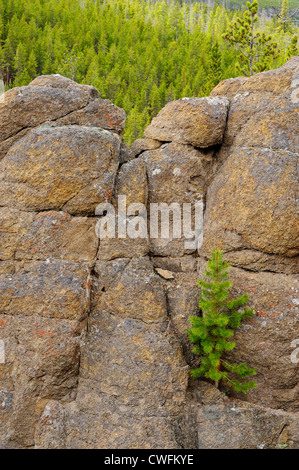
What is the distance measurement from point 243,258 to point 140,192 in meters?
3.53

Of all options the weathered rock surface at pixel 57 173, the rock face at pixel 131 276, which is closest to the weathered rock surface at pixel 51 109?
the rock face at pixel 131 276

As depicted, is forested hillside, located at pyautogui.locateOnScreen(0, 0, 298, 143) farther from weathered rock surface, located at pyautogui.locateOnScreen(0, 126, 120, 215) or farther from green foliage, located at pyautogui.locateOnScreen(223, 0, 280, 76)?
weathered rock surface, located at pyautogui.locateOnScreen(0, 126, 120, 215)

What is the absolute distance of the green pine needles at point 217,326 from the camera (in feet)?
30.2

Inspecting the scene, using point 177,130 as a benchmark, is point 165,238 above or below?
below

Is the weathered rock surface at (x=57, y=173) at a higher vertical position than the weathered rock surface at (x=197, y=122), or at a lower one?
lower

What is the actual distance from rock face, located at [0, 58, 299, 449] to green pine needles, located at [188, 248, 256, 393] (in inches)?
19.8

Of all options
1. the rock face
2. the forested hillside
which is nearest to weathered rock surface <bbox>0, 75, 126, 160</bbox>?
the rock face

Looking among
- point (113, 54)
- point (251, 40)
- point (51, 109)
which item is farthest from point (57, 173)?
→ point (113, 54)

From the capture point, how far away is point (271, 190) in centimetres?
1003

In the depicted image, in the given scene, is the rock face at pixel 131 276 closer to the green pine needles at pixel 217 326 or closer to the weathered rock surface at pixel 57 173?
the weathered rock surface at pixel 57 173

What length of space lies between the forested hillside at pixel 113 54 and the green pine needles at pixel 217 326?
35.3 meters

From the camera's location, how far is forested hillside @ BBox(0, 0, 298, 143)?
58.6 meters

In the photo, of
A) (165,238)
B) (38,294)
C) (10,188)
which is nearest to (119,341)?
(38,294)

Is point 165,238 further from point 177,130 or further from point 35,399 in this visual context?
point 35,399
